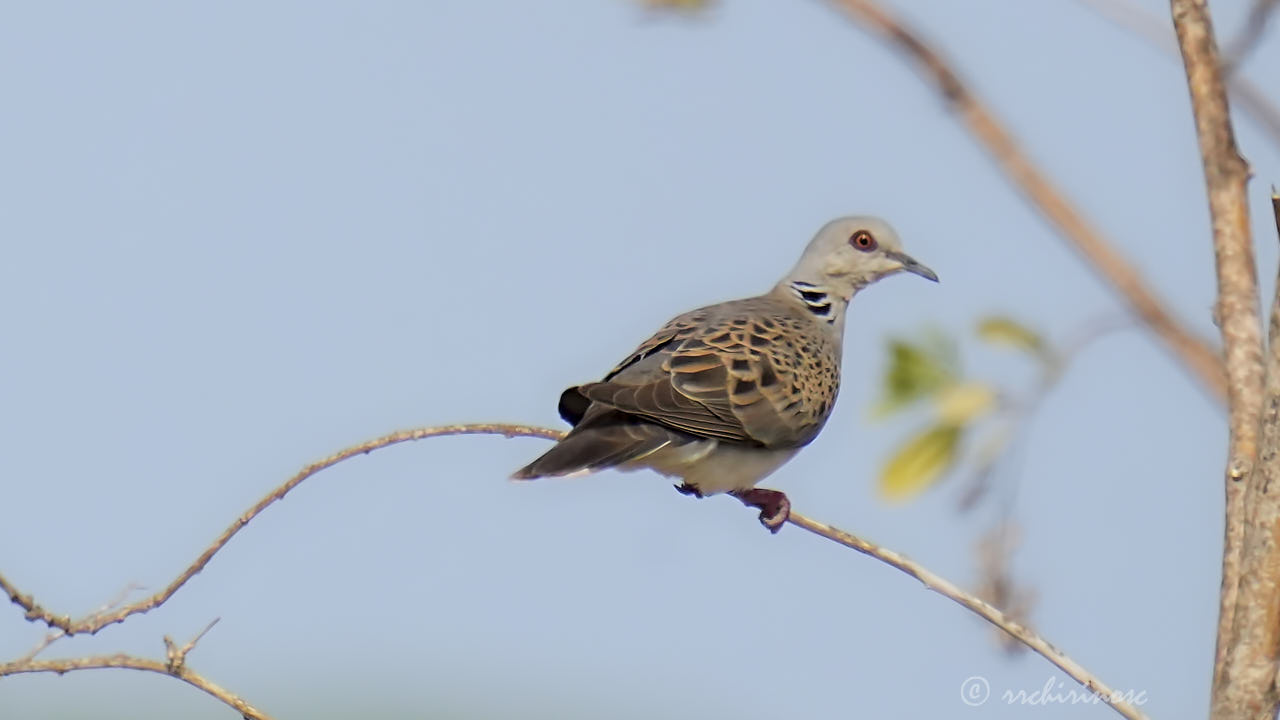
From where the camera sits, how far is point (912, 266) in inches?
246

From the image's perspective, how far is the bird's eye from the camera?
6270 millimetres

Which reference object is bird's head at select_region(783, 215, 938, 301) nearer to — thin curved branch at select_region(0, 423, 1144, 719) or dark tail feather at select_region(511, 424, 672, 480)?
dark tail feather at select_region(511, 424, 672, 480)

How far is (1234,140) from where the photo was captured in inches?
101

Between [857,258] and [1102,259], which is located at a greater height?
[857,258]

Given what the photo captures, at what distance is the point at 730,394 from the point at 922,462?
2337 mm

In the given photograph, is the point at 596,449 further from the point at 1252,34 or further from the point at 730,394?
the point at 1252,34

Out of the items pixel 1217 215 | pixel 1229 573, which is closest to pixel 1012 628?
pixel 1229 573

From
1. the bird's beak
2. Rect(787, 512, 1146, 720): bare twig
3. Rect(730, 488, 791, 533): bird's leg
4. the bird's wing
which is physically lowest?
Rect(787, 512, 1146, 720): bare twig

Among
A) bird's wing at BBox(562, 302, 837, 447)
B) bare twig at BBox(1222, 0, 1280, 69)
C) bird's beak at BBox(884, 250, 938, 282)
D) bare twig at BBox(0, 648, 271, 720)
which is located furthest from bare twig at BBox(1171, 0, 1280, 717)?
bird's beak at BBox(884, 250, 938, 282)

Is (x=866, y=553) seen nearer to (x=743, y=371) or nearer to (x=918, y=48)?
(x=918, y=48)

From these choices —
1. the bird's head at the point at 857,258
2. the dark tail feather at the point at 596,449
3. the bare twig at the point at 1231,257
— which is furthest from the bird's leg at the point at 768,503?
the bare twig at the point at 1231,257

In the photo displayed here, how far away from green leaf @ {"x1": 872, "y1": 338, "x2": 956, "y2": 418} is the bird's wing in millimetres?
1948

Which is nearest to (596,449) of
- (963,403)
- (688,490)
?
(688,490)

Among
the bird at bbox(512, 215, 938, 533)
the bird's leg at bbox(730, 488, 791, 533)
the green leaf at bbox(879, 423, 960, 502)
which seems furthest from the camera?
the bird's leg at bbox(730, 488, 791, 533)
